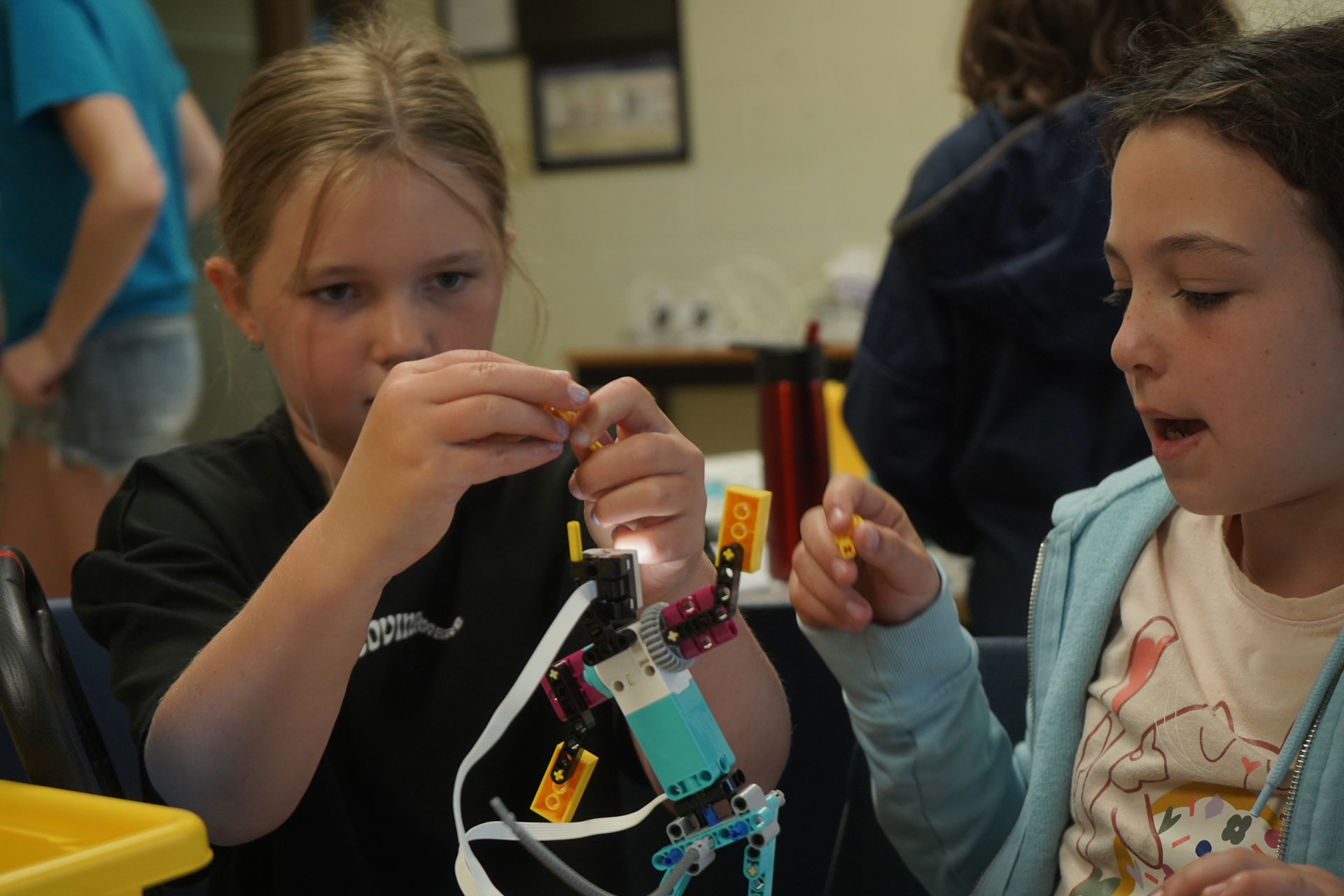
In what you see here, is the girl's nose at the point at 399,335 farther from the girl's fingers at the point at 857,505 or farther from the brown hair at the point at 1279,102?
the brown hair at the point at 1279,102

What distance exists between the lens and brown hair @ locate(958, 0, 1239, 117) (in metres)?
1.46

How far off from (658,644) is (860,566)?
0.33 metres

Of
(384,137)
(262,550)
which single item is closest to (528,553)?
(262,550)

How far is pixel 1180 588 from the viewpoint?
86cm

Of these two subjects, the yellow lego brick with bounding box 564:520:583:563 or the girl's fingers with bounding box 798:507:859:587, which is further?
the girl's fingers with bounding box 798:507:859:587

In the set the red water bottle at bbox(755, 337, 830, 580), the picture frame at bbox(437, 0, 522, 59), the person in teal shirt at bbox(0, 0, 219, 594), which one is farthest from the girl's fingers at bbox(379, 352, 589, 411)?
the picture frame at bbox(437, 0, 522, 59)

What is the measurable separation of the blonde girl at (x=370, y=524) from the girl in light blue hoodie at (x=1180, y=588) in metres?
0.11

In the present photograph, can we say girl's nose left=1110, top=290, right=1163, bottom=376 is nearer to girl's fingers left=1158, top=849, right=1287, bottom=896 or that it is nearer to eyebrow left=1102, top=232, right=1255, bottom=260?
eyebrow left=1102, top=232, right=1255, bottom=260

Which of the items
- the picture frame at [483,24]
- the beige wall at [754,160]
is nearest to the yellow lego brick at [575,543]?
the beige wall at [754,160]

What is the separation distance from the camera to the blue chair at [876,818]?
3.18ft

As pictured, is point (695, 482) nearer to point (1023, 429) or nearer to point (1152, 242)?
point (1152, 242)

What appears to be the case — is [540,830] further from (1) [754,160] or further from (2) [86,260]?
(1) [754,160]

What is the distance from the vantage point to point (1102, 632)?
87 centimetres

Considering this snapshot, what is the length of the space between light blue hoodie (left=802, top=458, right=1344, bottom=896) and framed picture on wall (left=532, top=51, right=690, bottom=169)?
3.58 metres
